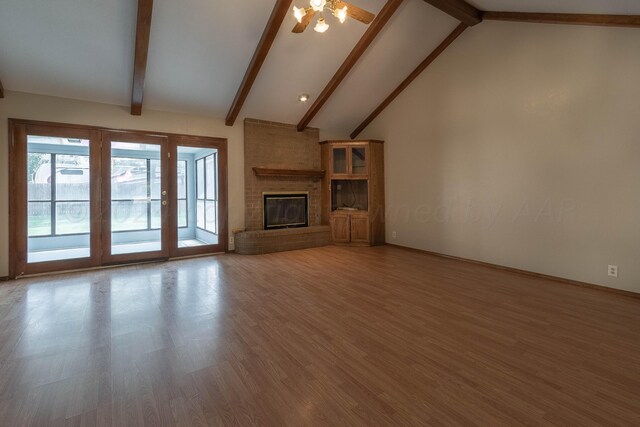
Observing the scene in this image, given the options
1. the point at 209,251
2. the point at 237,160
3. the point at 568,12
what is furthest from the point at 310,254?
the point at 568,12

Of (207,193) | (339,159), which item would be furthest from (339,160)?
(207,193)

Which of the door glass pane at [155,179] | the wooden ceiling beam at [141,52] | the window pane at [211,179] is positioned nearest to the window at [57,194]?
the door glass pane at [155,179]

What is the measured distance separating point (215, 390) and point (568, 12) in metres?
5.14

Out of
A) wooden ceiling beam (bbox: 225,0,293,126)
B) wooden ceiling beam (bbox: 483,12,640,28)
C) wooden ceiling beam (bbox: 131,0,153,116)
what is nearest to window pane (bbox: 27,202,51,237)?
wooden ceiling beam (bbox: 131,0,153,116)

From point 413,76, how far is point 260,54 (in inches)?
118

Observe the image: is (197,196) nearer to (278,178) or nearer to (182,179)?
(182,179)

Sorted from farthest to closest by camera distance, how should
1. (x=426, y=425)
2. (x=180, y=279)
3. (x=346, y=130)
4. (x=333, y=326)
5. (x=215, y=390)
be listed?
(x=346, y=130), (x=180, y=279), (x=333, y=326), (x=215, y=390), (x=426, y=425)

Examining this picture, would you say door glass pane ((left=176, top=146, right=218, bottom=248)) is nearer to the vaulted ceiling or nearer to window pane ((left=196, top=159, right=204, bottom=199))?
window pane ((left=196, top=159, right=204, bottom=199))

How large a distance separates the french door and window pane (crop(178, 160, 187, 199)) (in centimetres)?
2

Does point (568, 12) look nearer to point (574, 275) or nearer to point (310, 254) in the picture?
point (574, 275)

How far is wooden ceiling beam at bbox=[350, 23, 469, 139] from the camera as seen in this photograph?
15.9ft

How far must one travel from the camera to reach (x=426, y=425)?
4.78 feet

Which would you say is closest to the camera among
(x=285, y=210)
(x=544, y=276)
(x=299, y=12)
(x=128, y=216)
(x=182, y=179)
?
(x=299, y=12)

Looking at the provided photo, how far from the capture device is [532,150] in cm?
405
